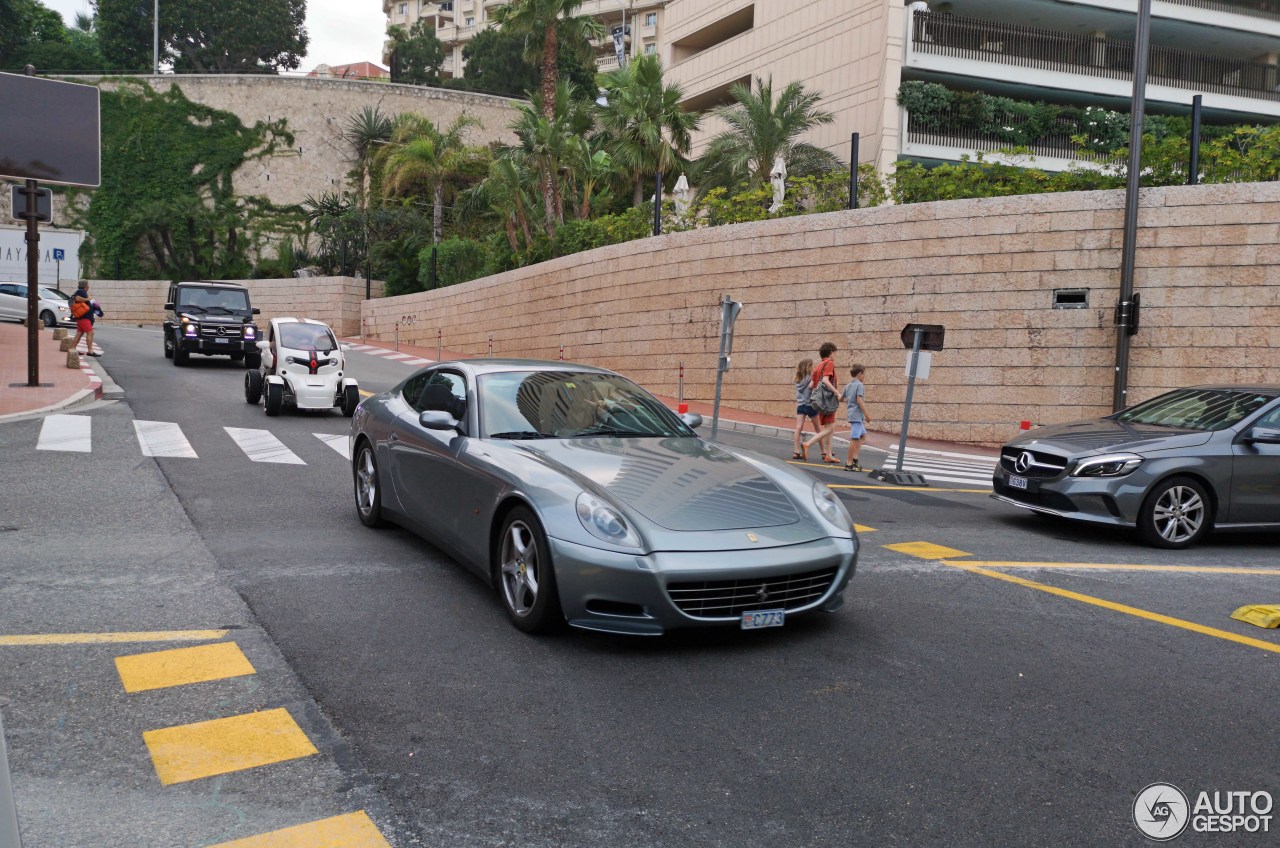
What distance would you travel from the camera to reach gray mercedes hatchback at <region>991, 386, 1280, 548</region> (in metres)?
8.38

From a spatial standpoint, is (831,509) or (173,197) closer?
(831,509)

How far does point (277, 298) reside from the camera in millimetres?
47938

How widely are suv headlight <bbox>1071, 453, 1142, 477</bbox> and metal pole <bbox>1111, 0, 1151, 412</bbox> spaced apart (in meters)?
7.45

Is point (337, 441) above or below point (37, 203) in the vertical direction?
below

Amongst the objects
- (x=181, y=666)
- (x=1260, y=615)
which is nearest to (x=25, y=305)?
(x=181, y=666)

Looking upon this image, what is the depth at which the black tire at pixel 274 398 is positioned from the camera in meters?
15.4

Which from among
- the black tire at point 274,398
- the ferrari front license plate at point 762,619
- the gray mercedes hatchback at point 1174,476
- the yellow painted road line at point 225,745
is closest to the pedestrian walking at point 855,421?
the gray mercedes hatchback at point 1174,476

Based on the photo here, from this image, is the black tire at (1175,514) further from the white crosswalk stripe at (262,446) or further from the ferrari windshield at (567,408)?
the white crosswalk stripe at (262,446)

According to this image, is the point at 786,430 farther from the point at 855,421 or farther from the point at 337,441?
the point at 337,441

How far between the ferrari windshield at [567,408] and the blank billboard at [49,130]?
47.0 ft

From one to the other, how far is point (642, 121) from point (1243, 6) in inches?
739

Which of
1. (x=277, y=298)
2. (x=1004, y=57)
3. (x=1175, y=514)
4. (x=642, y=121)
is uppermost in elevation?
(x=1004, y=57)

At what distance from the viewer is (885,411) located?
18438mm

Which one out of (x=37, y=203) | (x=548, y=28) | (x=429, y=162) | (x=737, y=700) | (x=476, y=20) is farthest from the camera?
(x=476, y=20)
